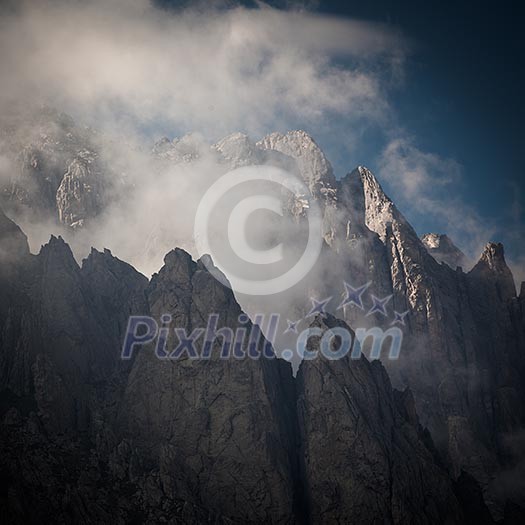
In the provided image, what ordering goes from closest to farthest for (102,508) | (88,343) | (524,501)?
(102,508) → (88,343) → (524,501)


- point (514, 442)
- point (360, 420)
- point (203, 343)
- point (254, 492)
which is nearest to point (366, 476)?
point (360, 420)

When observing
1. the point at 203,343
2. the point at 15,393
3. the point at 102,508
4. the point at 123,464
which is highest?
the point at 203,343

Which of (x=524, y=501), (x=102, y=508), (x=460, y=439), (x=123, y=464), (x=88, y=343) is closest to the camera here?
(x=102, y=508)

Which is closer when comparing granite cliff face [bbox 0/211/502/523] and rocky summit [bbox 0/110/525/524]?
granite cliff face [bbox 0/211/502/523]

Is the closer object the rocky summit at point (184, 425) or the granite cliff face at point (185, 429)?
the granite cliff face at point (185, 429)

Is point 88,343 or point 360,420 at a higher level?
point 88,343

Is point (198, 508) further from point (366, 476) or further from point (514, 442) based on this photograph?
point (514, 442)

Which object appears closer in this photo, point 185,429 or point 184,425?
point 185,429

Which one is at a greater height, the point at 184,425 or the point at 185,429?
the point at 184,425

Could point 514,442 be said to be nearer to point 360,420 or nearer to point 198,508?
point 360,420

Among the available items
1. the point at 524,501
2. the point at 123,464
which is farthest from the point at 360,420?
the point at 524,501

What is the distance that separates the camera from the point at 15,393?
397 feet

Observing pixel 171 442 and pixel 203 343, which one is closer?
pixel 171 442

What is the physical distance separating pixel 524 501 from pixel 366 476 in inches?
2959
